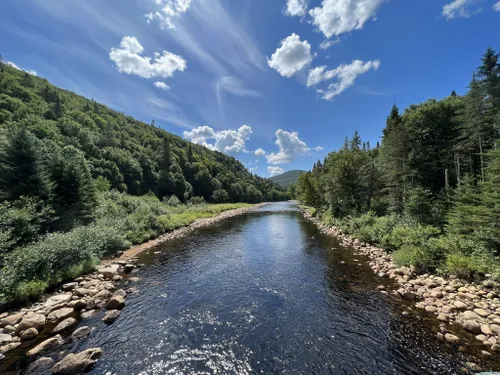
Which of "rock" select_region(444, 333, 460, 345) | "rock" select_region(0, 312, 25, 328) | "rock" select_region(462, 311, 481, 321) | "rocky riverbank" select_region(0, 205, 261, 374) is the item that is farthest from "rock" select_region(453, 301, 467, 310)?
"rock" select_region(0, 312, 25, 328)

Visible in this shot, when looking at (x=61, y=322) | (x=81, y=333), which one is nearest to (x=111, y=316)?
(x=81, y=333)

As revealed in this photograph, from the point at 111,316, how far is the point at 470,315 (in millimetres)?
14411

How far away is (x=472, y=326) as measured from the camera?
7.71 metres

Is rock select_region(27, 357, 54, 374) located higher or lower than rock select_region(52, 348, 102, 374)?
lower

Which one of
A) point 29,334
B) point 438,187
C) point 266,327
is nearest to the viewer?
point 29,334

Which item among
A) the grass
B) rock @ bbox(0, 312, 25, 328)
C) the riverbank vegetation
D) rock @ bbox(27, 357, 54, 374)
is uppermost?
the riverbank vegetation

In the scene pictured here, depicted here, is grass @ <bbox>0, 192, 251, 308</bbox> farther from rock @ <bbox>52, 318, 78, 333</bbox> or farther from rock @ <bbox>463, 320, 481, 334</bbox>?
rock @ <bbox>463, 320, 481, 334</bbox>

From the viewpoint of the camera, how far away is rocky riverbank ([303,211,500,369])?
24.4 feet

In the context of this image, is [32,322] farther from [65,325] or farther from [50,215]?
[50,215]

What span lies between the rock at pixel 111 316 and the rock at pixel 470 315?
14085 millimetres

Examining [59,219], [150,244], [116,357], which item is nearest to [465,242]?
[116,357]

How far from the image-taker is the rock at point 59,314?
882 cm

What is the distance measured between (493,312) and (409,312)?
9.17 feet

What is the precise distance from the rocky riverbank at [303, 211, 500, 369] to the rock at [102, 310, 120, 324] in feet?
40.8
